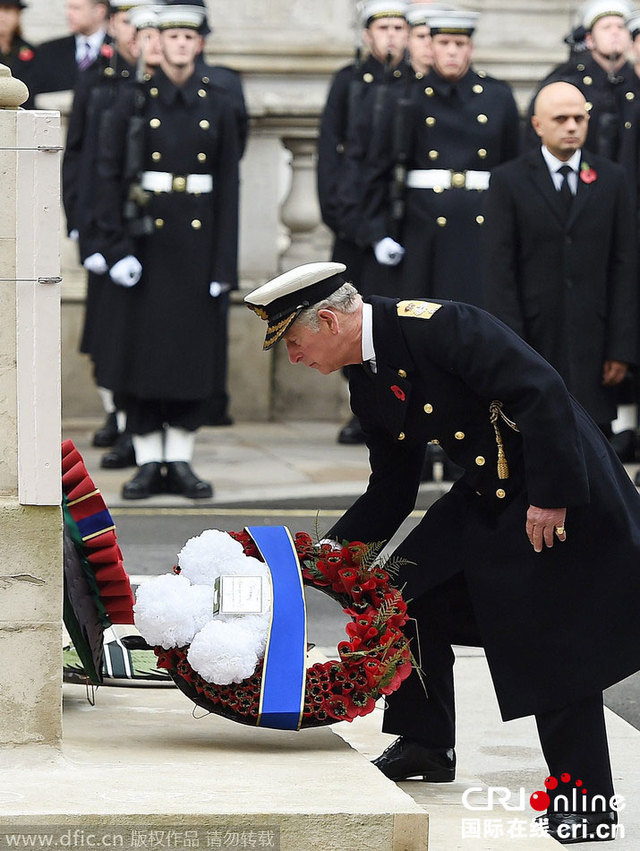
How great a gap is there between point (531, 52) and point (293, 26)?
1490 millimetres

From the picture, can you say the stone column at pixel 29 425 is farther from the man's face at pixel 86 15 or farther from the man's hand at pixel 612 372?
the man's face at pixel 86 15

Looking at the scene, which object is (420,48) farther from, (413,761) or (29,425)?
(29,425)

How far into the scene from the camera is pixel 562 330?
788 centimetres

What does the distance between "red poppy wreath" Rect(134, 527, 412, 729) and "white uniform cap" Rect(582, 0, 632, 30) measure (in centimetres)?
Result: 579

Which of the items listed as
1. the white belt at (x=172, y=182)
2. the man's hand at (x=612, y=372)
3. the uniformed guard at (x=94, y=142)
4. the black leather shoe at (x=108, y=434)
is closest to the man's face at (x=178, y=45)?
the uniformed guard at (x=94, y=142)

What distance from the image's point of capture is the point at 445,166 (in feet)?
28.5

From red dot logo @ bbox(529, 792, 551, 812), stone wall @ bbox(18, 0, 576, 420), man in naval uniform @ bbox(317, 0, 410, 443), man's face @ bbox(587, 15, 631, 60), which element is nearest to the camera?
red dot logo @ bbox(529, 792, 551, 812)

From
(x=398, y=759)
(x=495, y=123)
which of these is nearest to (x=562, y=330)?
(x=495, y=123)

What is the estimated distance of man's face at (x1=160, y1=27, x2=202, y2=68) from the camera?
8.20m

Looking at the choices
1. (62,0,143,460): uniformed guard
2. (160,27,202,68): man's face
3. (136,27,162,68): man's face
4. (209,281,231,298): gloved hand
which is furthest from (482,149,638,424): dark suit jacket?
(62,0,143,460): uniformed guard

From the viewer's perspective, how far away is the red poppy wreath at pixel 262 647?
13.0 ft

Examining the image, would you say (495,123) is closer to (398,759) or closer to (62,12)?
(62,12)

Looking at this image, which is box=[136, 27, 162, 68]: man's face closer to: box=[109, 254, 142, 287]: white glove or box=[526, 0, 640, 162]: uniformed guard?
box=[109, 254, 142, 287]: white glove

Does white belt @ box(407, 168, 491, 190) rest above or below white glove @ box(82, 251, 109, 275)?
above
